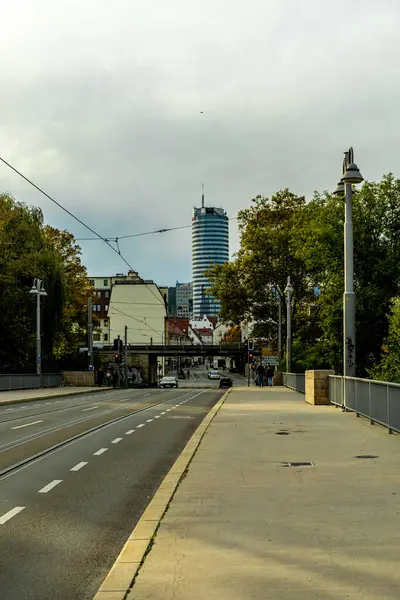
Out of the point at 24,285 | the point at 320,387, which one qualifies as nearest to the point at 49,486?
the point at 320,387

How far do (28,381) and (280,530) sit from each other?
44633 mm

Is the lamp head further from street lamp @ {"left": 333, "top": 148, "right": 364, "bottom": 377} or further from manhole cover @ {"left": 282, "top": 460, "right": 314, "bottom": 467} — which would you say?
manhole cover @ {"left": 282, "top": 460, "right": 314, "bottom": 467}

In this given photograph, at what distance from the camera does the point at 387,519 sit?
667 cm

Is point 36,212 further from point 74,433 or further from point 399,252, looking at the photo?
point 74,433

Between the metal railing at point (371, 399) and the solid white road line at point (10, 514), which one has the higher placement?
the metal railing at point (371, 399)

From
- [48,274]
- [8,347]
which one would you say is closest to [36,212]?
[48,274]

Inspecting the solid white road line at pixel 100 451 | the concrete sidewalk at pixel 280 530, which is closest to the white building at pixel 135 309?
the solid white road line at pixel 100 451

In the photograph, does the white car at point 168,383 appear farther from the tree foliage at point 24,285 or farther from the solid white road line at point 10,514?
the solid white road line at point 10,514

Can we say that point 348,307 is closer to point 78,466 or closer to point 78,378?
point 78,466

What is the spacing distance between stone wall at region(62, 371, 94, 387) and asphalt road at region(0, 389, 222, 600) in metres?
44.3

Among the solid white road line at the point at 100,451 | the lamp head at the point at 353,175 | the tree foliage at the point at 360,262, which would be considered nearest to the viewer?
the solid white road line at the point at 100,451

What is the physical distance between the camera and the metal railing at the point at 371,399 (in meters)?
13.7

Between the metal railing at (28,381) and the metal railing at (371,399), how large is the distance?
26.8 m

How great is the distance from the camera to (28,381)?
49188 millimetres
